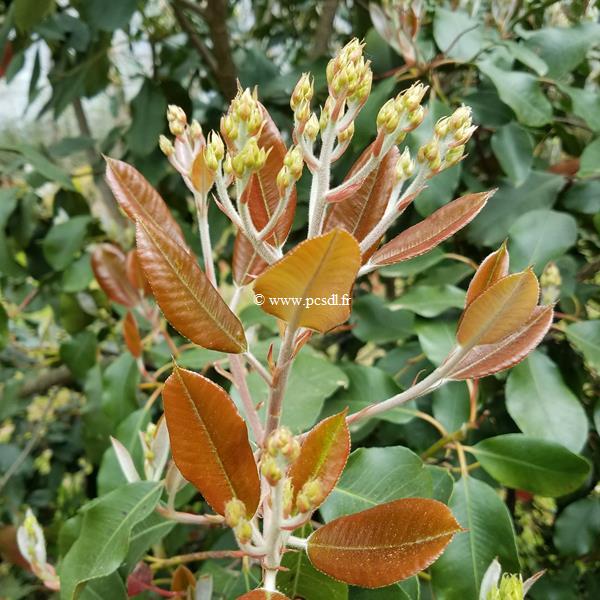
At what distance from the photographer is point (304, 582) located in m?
0.45

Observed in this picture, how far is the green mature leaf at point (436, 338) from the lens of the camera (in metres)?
0.65

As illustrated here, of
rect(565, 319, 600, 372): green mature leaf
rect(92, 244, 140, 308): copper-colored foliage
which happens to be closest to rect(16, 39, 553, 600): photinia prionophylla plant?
rect(565, 319, 600, 372): green mature leaf

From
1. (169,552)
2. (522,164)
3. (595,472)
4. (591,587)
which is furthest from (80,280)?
(591,587)

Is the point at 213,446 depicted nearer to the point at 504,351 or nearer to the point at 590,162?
the point at 504,351

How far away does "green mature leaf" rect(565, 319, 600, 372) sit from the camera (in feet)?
2.19

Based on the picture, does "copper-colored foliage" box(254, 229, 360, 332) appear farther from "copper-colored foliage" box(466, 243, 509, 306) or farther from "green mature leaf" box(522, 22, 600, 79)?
"green mature leaf" box(522, 22, 600, 79)

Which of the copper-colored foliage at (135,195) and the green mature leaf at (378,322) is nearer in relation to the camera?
the copper-colored foliage at (135,195)

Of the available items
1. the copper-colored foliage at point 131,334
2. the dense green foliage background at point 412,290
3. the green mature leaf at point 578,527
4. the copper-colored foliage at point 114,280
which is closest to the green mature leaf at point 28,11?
the dense green foliage background at point 412,290

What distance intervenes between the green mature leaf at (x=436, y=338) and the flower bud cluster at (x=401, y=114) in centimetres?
35

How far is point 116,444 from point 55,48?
119 centimetres

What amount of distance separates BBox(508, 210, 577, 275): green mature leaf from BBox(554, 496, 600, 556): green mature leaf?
317 millimetres

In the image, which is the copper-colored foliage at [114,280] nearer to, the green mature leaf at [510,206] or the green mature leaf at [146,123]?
the green mature leaf at [146,123]

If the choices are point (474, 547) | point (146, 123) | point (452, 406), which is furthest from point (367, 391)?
point (146, 123)

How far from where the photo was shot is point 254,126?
1.10 ft
